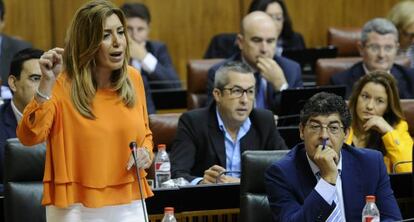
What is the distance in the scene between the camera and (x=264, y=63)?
5.95 m

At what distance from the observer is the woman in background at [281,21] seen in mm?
7305

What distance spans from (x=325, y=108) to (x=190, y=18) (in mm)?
4632

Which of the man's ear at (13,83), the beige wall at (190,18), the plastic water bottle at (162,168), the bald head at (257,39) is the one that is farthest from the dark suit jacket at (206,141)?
the beige wall at (190,18)

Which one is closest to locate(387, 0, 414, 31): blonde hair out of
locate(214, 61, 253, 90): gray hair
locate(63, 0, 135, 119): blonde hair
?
locate(214, 61, 253, 90): gray hair

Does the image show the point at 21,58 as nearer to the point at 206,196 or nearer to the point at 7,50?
the point at 206,196

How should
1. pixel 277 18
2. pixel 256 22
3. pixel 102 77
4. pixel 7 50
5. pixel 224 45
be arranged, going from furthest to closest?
pixel 224 45, pixel 277 18, pixel 7 50, pixel 256 22, pixel 102 77

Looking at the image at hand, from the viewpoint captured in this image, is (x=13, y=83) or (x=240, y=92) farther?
(x=240, y=92)

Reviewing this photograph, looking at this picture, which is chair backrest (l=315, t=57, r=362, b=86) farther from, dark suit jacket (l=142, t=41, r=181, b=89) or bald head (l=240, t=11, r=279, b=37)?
dark suit jacket (l=142, t=41, r=181, b=89)

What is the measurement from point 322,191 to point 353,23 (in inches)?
212

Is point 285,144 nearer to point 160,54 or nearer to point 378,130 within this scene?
point 378,130

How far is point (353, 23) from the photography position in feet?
28.3

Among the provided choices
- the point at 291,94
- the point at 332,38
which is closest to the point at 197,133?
the point at 291,94

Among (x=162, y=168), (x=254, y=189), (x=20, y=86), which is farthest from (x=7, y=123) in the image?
(x=254, y=189)

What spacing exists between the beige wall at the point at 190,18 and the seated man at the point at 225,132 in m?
3.20
